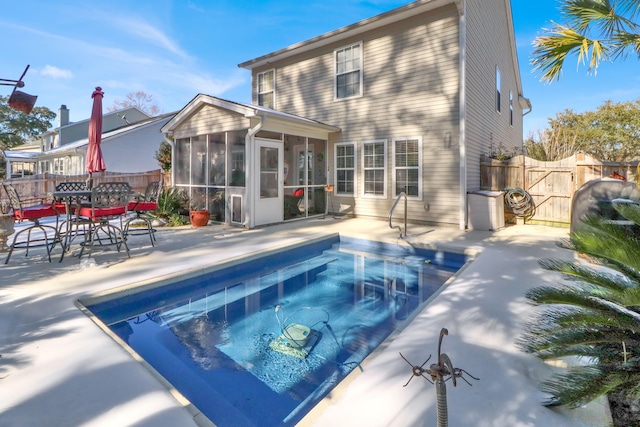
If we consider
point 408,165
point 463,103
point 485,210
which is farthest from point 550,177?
point 408,165

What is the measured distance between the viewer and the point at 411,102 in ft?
28.1

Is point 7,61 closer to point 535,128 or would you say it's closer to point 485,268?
point 485,268

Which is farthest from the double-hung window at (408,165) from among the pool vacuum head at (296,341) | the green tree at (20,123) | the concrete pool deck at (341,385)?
the green tree at (20,123)

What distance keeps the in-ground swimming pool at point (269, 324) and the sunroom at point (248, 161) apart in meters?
2.70

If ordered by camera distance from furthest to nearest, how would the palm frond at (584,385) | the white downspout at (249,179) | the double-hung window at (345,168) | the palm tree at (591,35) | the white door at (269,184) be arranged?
the double-hung window at (345,168), the white door at (269,184), the white downspout at (249,179), the palm tree at (591,35), the palm frond at (584,385)

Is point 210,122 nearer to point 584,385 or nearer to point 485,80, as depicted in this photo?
point 485,80

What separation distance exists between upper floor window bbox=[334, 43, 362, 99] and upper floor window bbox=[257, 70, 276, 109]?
2.65 m

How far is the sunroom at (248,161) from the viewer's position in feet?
25.9

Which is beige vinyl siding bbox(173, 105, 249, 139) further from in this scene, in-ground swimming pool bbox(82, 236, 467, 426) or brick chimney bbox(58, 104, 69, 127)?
brick chimney bbox(58, 104, 69, 127)

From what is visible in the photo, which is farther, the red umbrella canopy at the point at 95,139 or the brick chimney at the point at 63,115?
the brick chimney at the point at 63,115

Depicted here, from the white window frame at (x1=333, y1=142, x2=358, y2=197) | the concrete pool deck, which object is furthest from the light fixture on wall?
the white window frame at (x1=333, y1=142, x2=358, y2=197)

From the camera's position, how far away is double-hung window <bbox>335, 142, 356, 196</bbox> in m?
9.67

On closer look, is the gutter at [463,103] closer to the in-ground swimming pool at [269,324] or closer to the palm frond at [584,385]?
the in-ground swimming pool at [269,324]

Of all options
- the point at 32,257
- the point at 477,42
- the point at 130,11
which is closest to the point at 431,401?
the point at 32,257
